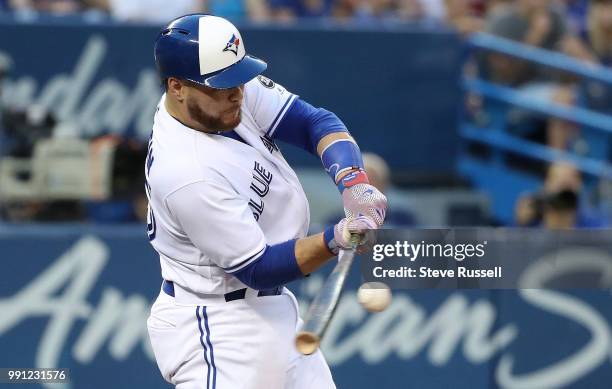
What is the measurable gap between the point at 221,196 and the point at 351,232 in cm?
43

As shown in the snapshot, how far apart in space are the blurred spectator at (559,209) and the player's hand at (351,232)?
3.20m

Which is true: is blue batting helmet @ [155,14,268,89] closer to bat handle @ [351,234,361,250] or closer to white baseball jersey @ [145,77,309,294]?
white baseball jersey @ [145,77,309,294]

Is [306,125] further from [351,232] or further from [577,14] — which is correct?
[577,14]

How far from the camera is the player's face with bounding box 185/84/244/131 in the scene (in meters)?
4.01

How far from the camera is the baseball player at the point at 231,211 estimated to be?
396 cm

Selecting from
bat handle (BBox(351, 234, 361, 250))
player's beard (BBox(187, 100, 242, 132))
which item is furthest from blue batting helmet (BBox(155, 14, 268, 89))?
bat handle (BBox(351, 234, 361, 250))

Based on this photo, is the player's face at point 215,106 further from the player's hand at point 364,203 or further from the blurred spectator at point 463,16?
the blurred spectator at point 463,16

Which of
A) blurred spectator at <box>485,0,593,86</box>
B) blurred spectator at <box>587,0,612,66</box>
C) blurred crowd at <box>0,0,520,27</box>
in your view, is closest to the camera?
blurred crowd at <box>0,0,520,27</box>

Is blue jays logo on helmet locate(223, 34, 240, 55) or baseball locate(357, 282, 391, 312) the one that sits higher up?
blue jays logo on helmet locate(223, 34, 240, 55)

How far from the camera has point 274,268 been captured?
397cm

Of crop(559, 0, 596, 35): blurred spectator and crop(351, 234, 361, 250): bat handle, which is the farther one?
crop(559, 0, 596, 35): blurred spectator

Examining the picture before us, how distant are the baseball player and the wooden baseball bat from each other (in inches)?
3.1

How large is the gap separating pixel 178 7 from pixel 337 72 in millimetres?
1261

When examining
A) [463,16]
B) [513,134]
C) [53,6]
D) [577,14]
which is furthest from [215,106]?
[577,14]
